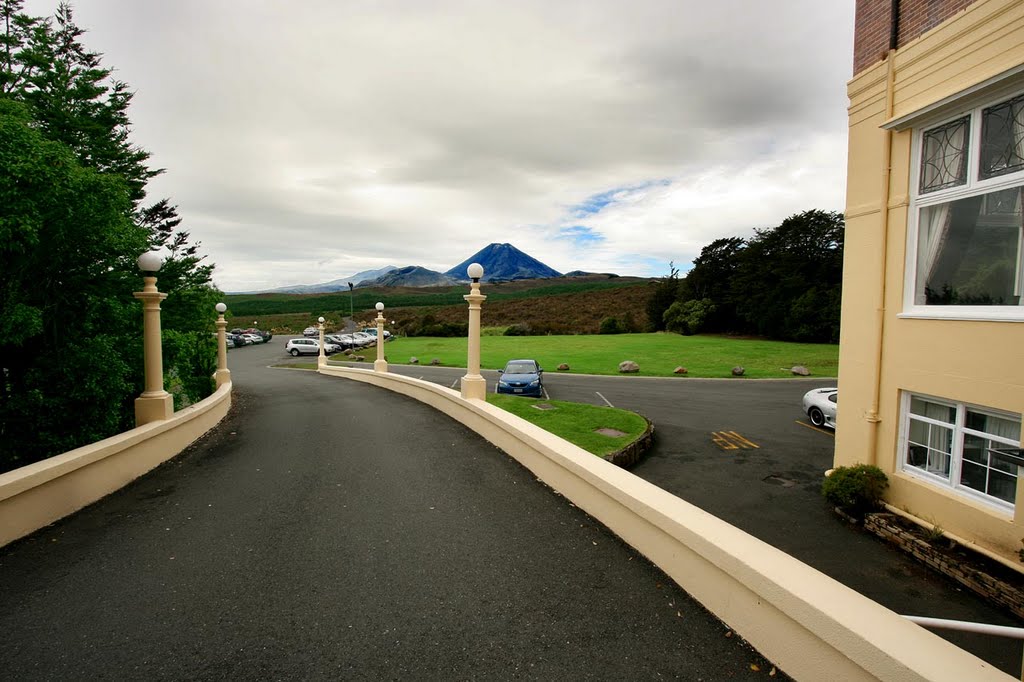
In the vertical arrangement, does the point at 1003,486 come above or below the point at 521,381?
above

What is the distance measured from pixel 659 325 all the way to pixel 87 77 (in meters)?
49.9

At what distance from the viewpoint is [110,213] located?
721cm

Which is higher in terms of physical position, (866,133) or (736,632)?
(866,133)

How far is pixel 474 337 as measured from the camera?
927 centimetres

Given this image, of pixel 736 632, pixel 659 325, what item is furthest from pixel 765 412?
pixel 659 325

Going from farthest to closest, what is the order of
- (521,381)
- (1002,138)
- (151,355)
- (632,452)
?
(521,381) → (632,452) → (151,355) → (1002,138)

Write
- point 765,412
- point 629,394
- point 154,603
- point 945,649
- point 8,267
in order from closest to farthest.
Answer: point 945,649 < point 154,603 < point 8,267 < point 765,412 < point 629,394

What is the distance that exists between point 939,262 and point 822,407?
9.60 m

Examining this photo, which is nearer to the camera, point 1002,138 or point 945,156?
point 1002,138

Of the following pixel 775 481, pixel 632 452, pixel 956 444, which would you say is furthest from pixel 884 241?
pixel 632 452

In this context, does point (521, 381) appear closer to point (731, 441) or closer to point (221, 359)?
point (731, 441)

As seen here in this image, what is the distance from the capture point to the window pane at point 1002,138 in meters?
6.19

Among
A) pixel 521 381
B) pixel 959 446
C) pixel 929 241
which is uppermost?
pixel 929 241

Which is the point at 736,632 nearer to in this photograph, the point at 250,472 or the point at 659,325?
the point at 250,472
